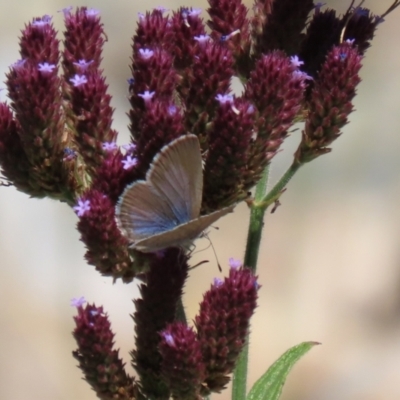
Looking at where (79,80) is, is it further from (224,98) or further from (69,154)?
(224,98)

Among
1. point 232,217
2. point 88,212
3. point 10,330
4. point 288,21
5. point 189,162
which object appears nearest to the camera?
point 189,162

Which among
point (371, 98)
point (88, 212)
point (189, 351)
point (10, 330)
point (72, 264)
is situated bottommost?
point (189, 351)

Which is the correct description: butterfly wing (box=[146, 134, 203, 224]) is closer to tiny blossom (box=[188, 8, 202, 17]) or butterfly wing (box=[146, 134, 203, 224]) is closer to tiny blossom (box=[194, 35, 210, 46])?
tiny blossom (box=[194, 35, 210, 46])

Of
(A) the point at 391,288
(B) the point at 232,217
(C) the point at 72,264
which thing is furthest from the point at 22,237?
(A) the point at 391,288

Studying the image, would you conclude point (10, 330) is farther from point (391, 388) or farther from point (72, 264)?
point (391, 388)

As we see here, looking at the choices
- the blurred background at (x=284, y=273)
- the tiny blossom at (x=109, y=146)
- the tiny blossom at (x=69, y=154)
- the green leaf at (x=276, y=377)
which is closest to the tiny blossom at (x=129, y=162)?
the tiny blossom at (x=109, y=146)

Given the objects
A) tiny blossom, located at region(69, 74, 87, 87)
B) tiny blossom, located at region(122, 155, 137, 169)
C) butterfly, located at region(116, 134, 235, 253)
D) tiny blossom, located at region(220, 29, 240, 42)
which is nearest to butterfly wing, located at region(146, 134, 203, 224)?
butterfly, located at region(116, 134, 235, 253)

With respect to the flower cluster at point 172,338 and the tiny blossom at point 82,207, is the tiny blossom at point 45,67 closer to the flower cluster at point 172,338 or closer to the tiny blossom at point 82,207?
the tiny blossom at point 82,207

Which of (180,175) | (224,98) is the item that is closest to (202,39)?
(224,98)
